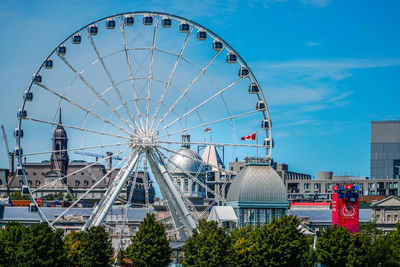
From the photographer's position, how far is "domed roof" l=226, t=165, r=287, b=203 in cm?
14525

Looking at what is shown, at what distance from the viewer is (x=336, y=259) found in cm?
13500

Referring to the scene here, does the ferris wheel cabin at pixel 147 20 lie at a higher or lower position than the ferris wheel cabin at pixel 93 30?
higher

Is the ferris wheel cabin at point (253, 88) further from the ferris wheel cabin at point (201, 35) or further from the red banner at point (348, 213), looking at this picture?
the red banner at point (348, 213)

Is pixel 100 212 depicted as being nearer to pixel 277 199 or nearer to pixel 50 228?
pixel 50 228

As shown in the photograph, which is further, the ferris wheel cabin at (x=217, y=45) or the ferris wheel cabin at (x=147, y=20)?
the ferris wheel cabin at (x=217, y=45)

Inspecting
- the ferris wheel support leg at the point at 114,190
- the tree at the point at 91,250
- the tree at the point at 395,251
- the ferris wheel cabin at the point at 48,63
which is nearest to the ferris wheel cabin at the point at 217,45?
the ferris wheel support leg at the point at 114,190

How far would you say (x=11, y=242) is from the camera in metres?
136

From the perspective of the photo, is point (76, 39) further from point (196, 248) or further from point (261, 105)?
point (196, 248)

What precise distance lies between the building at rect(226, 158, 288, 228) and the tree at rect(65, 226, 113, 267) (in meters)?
21.9

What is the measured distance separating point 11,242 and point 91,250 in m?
14.0

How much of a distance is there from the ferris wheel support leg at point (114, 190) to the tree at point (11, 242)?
9.76 m

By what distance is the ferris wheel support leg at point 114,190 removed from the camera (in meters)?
133

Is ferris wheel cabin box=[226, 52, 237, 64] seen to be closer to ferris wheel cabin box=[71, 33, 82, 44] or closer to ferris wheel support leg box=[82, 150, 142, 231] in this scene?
ferris wheel support leg box=[82, 150, 142, 231]

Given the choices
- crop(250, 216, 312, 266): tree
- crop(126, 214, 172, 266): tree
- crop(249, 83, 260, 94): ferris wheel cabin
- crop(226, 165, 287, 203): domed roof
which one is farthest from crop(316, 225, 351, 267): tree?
crop(249, 83, 260, 94): ferris wheel cabin
